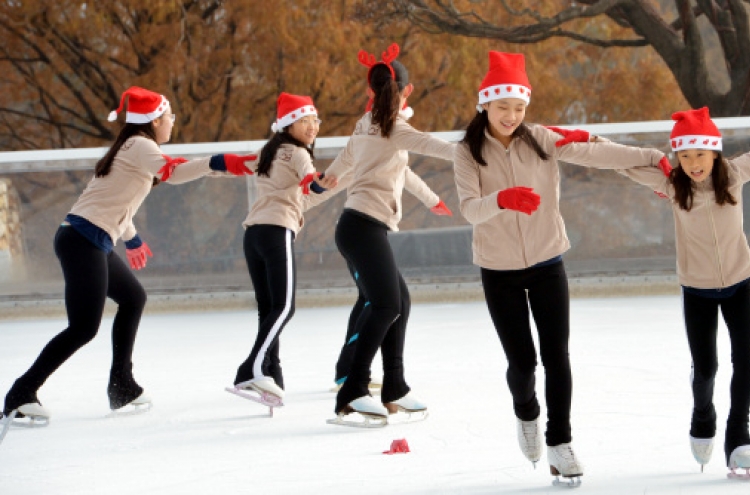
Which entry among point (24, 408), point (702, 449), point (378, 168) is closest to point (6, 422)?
point (24, 408)

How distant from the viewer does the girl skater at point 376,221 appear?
491 centimetres

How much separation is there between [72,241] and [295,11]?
12.2 meters

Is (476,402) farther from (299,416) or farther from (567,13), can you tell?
(567,13)

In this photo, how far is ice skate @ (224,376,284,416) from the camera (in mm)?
5191

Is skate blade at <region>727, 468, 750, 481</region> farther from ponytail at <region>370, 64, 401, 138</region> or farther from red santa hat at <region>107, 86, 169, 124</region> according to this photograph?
red santa hat at <region>107, 86, 169, 124</region>

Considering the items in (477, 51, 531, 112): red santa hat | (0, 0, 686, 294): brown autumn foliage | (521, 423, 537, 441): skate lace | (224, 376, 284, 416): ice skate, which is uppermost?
(0, 0, 686, 294): brown autumn foliage

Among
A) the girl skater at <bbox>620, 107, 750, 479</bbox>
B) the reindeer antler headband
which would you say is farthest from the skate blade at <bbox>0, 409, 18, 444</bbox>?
the girl skater at <bbox>620, 107, 750, 479</bbox>

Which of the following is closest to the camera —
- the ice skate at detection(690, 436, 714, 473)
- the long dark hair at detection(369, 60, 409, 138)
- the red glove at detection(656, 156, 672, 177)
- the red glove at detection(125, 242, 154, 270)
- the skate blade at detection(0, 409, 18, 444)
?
the ice skate at detection(690, 436, 714, 473)

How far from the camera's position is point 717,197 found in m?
3.73

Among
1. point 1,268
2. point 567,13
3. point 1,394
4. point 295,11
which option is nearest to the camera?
point 1,394

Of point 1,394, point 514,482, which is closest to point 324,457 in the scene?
point 514,482

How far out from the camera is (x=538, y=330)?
379 cm

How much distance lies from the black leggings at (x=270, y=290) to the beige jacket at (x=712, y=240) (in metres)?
2.03

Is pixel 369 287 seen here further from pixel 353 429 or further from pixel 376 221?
pixel 353 429
